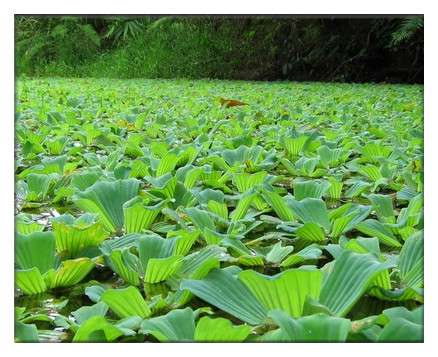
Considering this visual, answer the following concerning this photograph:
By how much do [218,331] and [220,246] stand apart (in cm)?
30

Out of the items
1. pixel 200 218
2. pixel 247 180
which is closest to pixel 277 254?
pixel 200 218

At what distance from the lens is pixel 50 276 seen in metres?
0.79

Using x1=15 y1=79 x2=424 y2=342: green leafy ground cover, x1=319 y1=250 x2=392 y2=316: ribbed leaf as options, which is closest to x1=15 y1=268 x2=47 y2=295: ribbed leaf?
x1=15 y1=79 x2=424 y2=342: green leafy ground cover

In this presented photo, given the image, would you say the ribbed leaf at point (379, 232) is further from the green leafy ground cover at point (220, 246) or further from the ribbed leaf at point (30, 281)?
the ribbed leaf at point (30, 281)

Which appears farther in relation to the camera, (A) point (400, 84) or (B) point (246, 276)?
(A) point (400, 84)

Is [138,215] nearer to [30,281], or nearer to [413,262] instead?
[30,281]

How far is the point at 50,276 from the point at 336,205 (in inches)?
27.5

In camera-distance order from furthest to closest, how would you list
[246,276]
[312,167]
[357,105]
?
[357,105] < [312,167] < [246,276]

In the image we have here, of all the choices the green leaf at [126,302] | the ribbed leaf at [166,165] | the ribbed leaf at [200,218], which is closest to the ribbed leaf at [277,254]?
the ribbed leaf at [200,218]

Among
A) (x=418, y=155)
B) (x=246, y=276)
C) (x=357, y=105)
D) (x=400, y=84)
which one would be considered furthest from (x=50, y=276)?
(x=400, y=84)

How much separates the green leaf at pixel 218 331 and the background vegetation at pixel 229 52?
13.9 feet

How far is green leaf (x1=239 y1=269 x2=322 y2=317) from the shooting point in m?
0.65

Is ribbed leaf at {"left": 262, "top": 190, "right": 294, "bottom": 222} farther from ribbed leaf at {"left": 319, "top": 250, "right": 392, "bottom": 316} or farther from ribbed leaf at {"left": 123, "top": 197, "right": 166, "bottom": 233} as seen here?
ribbed leaf at {"left": 319, "top": 250, "right": 392, "bottom": 316}

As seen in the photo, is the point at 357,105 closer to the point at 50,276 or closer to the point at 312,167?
the point at 312,167
